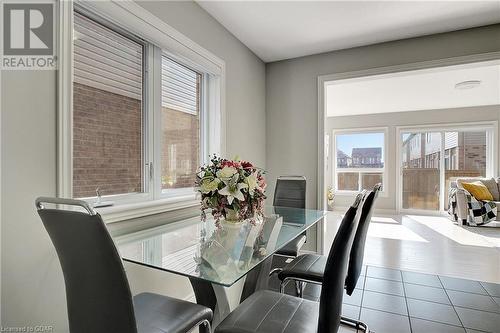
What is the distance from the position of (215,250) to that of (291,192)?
1610 mm

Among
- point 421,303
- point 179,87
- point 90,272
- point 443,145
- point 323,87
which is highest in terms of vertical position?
point 323,87

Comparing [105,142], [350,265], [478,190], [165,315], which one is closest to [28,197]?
[105,142]

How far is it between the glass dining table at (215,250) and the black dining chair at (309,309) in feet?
0.51

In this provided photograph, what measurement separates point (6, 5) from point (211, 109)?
1.70m

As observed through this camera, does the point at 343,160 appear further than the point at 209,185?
Yes

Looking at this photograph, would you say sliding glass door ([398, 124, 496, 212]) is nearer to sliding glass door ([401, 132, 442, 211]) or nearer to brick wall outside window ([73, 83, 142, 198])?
sliding glass door ([401, 132, 442, 211])

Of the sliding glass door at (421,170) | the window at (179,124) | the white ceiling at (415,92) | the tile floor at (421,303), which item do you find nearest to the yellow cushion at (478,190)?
the sliding glass door at (421,170)

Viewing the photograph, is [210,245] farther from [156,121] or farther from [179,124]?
[179,124]

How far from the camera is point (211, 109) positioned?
2.77 m

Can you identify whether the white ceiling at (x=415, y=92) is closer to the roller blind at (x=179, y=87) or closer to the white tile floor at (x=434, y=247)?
the roller blind at (x=179, y=87)

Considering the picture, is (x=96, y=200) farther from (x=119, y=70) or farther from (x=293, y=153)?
(x=293, y=153)

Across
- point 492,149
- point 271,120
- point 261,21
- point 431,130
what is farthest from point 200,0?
point 492,149

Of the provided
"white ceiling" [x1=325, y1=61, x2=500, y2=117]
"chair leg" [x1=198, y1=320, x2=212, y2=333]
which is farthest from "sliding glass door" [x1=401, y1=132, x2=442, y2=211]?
"chair leg" [x1=198, y1=320, x2=212, y2=333]

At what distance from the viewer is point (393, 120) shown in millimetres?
6754
